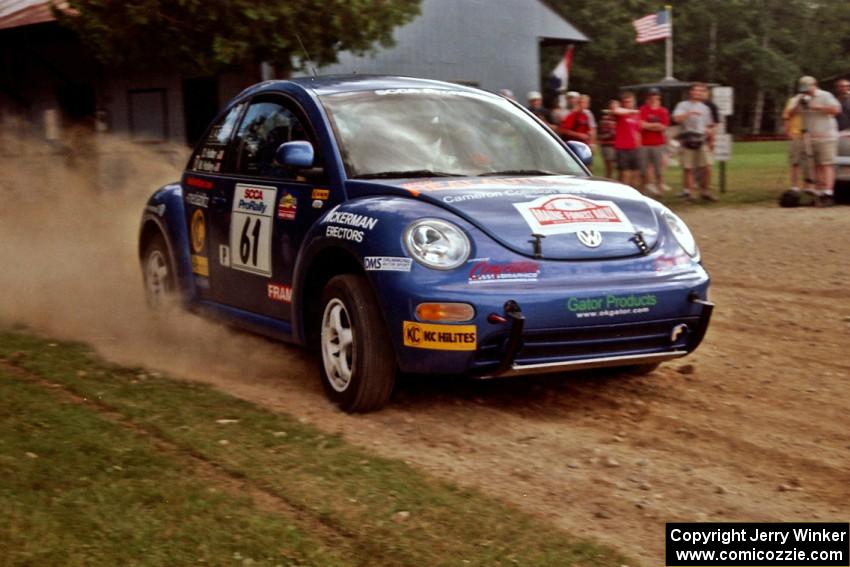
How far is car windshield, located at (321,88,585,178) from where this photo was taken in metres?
6.58

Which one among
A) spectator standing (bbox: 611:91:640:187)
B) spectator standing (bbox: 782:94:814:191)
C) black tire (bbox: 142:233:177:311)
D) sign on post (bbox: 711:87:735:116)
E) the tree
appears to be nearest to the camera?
black tire (bbox: 142:233:177:311)

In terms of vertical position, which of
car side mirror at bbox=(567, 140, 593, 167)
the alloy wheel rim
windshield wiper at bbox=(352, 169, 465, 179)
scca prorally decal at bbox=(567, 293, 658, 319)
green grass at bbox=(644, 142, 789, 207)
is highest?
car side mirror at bbox=(567, 140, 593, 167)

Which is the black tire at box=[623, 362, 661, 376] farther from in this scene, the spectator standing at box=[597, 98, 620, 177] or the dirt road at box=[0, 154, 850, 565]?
the spectator standing at box=[597, 98, 620, 177]

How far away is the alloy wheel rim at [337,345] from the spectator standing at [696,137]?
513 inches

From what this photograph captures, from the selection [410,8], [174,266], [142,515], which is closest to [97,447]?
[142,515]

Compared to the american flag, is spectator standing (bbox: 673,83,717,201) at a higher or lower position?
lower

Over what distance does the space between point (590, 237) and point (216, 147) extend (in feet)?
9.47

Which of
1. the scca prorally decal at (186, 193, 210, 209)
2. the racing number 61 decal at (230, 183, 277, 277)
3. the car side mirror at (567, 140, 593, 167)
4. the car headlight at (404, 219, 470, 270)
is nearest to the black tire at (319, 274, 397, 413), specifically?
the car headlight at (404, 219, 470, 270)

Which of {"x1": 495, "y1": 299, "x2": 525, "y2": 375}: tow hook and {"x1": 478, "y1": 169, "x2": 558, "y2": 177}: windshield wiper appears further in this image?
{"x1": 478, "y1": 169, "x2": 558, "y2": 177}: windshield wiper

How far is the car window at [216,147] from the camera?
25.1 feet

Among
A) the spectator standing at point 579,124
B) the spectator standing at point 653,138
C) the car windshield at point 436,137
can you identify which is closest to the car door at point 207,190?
the car windshield at point 436,137

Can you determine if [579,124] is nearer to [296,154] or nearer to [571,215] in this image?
[296,154]

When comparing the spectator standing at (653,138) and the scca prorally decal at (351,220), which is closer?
the scca prorally decal at (351,220)

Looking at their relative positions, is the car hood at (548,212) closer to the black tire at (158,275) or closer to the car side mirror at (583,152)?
the car side mirror at (583,152)
